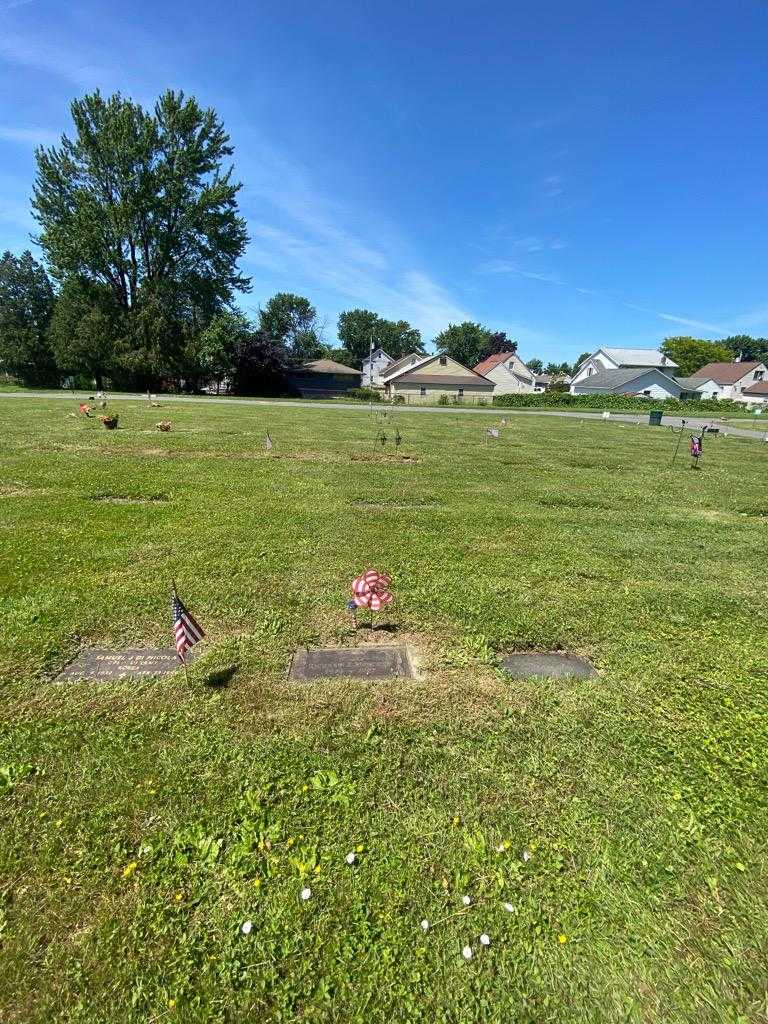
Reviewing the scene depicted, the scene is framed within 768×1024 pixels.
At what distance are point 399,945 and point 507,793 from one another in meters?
0.90

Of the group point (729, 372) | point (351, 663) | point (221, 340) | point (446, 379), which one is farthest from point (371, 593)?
point (729, 372)

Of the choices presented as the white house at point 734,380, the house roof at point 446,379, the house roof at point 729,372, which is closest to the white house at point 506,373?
the house roof at point 446,379

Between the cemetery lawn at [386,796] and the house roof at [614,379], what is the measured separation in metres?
58.3

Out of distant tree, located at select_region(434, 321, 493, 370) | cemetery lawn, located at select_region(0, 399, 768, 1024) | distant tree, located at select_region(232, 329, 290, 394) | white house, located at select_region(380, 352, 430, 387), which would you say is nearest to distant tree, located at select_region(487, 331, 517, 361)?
distant tree, located at select_region(434, 321, 493, 370)

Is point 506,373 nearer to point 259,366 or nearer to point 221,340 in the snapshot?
point 259,366

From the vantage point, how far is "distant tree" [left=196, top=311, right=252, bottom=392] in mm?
37312

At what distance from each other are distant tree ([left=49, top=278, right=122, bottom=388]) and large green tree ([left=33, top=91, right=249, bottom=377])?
0.73 meters

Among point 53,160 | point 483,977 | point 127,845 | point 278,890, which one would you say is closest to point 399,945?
point 483,977

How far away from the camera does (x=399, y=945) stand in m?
1.79

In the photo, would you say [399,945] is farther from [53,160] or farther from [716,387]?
[716,387]

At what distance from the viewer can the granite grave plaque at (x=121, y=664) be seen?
131 inches

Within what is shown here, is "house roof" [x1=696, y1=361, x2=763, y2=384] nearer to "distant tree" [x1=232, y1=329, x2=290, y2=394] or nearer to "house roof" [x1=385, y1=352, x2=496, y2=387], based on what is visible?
"house roof" [x1=385, y1=352, x2=496, y2=387]

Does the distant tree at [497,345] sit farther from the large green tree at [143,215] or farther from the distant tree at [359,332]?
the large green tree at [143,215]

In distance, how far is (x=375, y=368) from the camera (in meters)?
81.1
